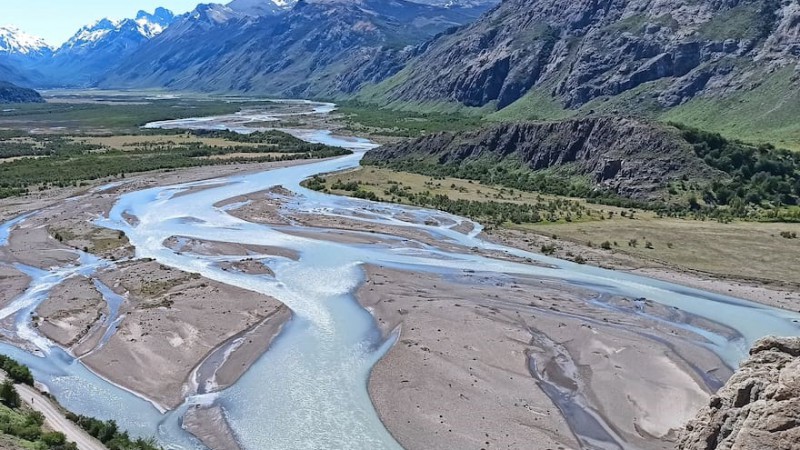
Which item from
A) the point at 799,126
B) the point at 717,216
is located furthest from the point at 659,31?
the point at 717,216

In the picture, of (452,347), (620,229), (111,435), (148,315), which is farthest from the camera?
(620,229)

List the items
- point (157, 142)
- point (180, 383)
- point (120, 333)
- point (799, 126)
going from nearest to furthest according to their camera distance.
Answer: point (180, 383)
point (120, 333)
point (799, 126)
point (157, 142)

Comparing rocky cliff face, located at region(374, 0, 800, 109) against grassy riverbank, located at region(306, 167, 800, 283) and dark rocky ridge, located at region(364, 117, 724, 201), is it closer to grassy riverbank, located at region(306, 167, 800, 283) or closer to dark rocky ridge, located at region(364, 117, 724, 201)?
dark rocky ridge, located at region(364, 117, 724, 201)

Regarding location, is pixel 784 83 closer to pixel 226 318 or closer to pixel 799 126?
pixel 799 126

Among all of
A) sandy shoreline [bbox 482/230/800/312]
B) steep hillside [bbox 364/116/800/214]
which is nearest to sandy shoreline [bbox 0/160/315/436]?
sandy shoreline [bbox 482/230/800/312]

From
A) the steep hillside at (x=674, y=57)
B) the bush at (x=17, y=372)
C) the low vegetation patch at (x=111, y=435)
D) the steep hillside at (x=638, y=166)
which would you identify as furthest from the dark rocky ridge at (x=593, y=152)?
the bush at (x=17, y=372)

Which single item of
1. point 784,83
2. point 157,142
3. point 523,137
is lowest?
point 157,142

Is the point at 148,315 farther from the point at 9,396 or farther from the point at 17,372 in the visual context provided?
the point at 9,396

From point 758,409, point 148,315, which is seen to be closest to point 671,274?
point 758,409
